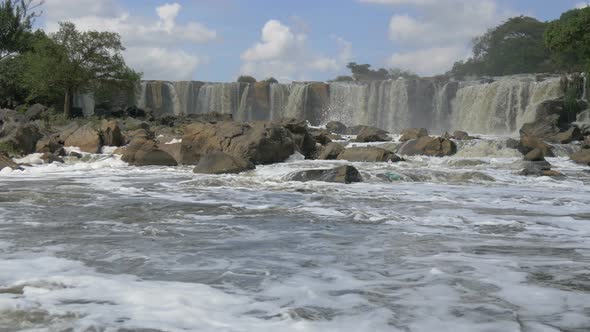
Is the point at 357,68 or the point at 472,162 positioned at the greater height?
the point at 357,68

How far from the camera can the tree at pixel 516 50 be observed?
2230 inches

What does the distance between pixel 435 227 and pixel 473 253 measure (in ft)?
5.53

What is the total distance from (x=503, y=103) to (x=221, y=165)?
21.7 metres

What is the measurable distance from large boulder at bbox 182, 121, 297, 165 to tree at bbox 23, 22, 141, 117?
15.0m

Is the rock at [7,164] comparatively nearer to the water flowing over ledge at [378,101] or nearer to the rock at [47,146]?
the rock at [47,146]

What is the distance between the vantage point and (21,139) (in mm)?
19297

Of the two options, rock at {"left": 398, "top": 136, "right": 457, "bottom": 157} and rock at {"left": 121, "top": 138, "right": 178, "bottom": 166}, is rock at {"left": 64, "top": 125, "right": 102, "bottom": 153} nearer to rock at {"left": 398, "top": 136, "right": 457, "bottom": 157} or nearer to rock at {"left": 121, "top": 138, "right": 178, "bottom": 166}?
rock at {"left": 121, "top": 138, "right": 178, "bottom": 166}

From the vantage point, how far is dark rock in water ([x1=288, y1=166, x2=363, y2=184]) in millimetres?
13016

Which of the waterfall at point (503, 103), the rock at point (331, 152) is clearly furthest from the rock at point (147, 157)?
the waterfall at point (503, 103)

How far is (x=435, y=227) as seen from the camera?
781 cm

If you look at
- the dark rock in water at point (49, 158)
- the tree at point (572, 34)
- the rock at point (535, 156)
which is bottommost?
the dark rock in water at point (49, 158)

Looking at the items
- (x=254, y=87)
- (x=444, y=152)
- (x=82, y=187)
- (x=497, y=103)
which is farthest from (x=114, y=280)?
(x=254, y=87)

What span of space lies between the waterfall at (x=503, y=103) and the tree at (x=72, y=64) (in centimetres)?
1674

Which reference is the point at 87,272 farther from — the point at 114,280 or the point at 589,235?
the point at 589,235
